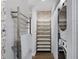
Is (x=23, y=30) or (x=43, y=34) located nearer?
(x=23, y=30)

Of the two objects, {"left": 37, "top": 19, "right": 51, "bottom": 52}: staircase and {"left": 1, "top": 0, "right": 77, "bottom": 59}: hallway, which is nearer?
{"left": 1, "top": 0, "right": 77, "bottom": 59}: hallway

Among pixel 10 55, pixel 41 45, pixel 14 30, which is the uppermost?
pixel 14 30

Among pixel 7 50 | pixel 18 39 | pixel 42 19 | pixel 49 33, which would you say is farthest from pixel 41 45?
pixel 7 50

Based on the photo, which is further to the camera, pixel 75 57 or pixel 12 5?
pixel 12 5

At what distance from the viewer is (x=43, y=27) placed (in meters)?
8.52

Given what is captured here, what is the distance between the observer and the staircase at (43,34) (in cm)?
827

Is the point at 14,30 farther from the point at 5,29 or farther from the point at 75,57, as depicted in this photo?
the point at 75,57

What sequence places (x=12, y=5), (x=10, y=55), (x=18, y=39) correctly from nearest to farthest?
1. (x=10, y=55)
2. (x=12, y=5)
3. (x=18, y=39)

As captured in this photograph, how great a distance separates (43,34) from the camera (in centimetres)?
850

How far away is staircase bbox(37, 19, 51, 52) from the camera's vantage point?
8.27m

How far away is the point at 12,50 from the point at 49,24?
21.1ft

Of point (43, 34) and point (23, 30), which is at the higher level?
point (23, 30)

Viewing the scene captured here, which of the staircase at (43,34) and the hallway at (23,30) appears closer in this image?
the hallway at (23,30)

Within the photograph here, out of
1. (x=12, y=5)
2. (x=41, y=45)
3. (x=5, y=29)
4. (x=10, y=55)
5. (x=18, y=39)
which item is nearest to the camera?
(x=5, y=29)
